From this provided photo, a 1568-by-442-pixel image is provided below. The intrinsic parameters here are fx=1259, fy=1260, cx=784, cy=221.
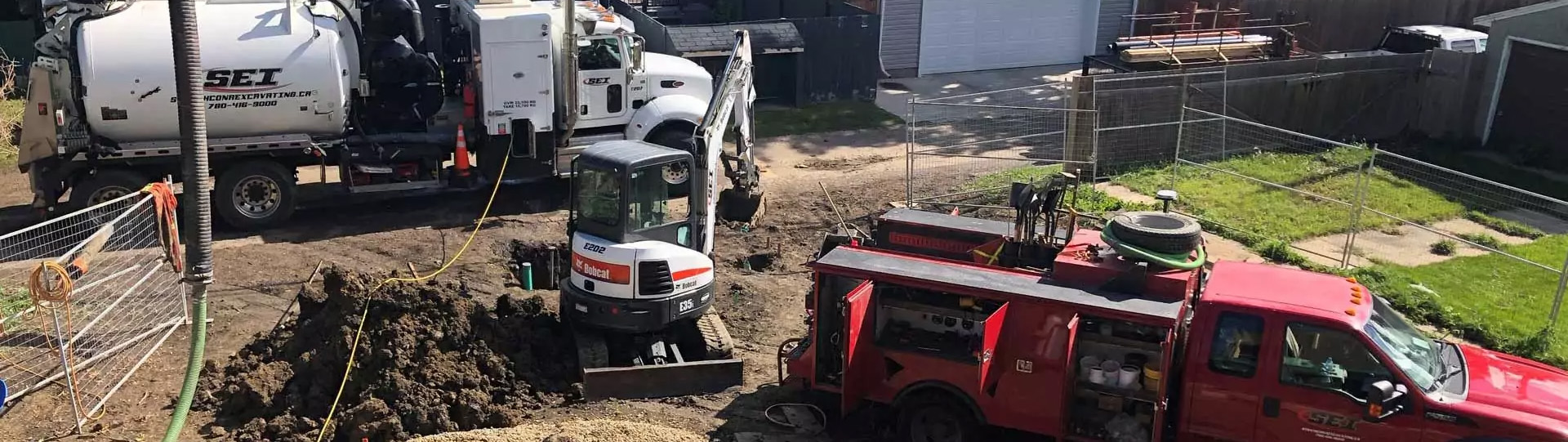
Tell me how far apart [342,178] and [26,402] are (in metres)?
6.53

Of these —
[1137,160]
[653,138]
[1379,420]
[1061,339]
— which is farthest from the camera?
[1137,160]

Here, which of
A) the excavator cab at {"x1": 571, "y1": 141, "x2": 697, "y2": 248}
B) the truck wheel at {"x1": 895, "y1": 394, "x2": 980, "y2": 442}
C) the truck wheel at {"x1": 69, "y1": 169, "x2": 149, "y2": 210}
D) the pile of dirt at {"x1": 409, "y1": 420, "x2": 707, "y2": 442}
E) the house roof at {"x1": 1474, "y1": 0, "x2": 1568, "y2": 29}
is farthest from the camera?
the house roof at {"x1": 1474, "y1": 0, "x2": 1568, "y2": 29}

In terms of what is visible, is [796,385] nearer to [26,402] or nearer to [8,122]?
[26,402]

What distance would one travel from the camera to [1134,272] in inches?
Result: 371

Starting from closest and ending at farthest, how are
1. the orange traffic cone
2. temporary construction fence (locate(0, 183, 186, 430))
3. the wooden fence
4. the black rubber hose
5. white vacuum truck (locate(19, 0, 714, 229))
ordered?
temporary construction fence (locate(0, 183, 186, 430))
white vacuum truck (locate(19, 0, 714, 229))
the black rubber hose
the orange traffic cone
the wooden fence

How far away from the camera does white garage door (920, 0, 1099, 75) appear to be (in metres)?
26.5

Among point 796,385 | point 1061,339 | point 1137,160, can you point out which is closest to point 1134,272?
point 1061,339

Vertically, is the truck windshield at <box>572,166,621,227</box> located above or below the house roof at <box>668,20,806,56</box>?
below

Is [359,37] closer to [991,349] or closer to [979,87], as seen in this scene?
[991,349]

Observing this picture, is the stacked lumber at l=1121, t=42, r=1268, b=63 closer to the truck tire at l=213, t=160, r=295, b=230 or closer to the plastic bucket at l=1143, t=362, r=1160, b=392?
the plastic bucket at l=1143, t=362, r=1160, b=392

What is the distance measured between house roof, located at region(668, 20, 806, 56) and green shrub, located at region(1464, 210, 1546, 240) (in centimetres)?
1151

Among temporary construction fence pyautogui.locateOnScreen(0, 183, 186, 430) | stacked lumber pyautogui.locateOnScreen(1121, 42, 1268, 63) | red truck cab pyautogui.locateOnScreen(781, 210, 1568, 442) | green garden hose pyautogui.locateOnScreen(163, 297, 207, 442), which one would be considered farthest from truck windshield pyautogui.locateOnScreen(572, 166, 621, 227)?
stacked lumber pyautogui.locateOnScreen(1121, 42, 1268, 63)

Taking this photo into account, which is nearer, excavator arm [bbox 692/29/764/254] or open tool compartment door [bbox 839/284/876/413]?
open tool compartment door [bbox 839/284/876/413]

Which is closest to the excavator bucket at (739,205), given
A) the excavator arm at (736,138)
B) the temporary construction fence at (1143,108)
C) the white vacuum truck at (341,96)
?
the excavator arm at (736,138)
